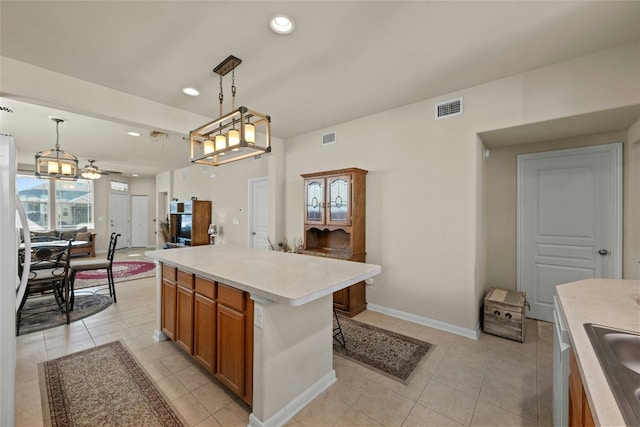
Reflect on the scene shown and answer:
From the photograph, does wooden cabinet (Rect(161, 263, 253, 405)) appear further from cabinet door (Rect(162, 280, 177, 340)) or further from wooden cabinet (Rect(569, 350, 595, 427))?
wooden cabinet (Rect(569, 350, 595, 427))

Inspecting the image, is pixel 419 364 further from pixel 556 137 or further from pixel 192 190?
pixel 192 190

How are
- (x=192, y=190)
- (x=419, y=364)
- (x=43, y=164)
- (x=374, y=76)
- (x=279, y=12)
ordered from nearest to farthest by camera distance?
(x=279, y=12)
(x=419, y=364)
(x=374, y=76)
(x=43, y=164)
(x=192, y=190)

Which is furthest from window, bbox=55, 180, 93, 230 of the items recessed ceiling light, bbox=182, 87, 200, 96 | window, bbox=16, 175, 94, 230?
recessed ceiling light, bbox=182, 87, 200, 96

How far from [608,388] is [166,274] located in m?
3.04

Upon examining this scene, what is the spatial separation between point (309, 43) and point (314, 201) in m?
2.13

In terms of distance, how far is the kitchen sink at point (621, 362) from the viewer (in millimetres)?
742

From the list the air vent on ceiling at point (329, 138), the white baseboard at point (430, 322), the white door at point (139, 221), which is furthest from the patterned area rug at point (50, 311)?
the white door at point (139, 221)

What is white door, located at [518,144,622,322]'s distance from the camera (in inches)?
113

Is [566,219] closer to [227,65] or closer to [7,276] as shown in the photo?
[227,65]

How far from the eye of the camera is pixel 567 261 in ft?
10.3

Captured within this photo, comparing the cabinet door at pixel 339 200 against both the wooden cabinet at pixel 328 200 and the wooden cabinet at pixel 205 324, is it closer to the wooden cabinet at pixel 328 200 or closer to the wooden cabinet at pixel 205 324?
the wooden cabinet at pixel 328 200

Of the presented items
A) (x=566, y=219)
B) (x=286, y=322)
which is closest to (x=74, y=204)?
(x=286, y=322)

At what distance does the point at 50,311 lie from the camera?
11.7 feet

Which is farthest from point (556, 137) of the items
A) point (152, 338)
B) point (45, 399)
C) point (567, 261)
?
point (45, 399)
